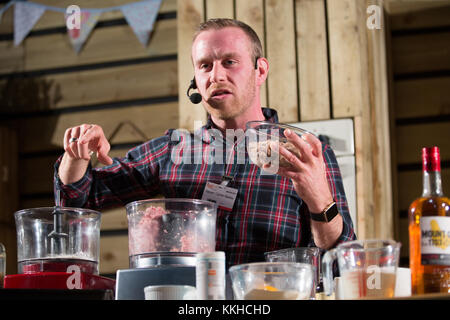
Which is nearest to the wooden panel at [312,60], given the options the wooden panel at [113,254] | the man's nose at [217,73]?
the man's nose at [217,73]

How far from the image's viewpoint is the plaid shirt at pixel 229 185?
2350mm

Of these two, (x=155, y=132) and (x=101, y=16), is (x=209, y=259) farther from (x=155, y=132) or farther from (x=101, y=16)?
(x=101, y=16)

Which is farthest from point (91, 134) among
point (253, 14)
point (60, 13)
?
point (60, 13)

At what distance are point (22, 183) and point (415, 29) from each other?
292cm

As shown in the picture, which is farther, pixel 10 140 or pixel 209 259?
pixel 10 140

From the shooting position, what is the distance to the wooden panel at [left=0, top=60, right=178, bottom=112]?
4.68 m

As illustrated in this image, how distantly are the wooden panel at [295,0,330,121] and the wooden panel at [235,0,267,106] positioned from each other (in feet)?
0.64

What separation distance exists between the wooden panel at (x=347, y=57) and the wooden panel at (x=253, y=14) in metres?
0.37

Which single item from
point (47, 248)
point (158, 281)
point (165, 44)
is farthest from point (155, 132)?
point (158, 281)

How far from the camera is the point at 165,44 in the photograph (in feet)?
15.3

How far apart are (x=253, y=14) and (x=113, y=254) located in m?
1.89

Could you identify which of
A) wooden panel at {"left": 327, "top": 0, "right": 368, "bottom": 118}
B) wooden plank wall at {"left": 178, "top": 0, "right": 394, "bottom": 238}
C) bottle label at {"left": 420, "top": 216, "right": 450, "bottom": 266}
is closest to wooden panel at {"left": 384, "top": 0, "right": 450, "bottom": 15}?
wooden plank wall at {"left": 178, "top": 0, "right": 394, "bottom": 238}

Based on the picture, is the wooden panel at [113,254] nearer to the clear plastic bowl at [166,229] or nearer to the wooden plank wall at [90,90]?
the wooden plank wall at [90,90]
